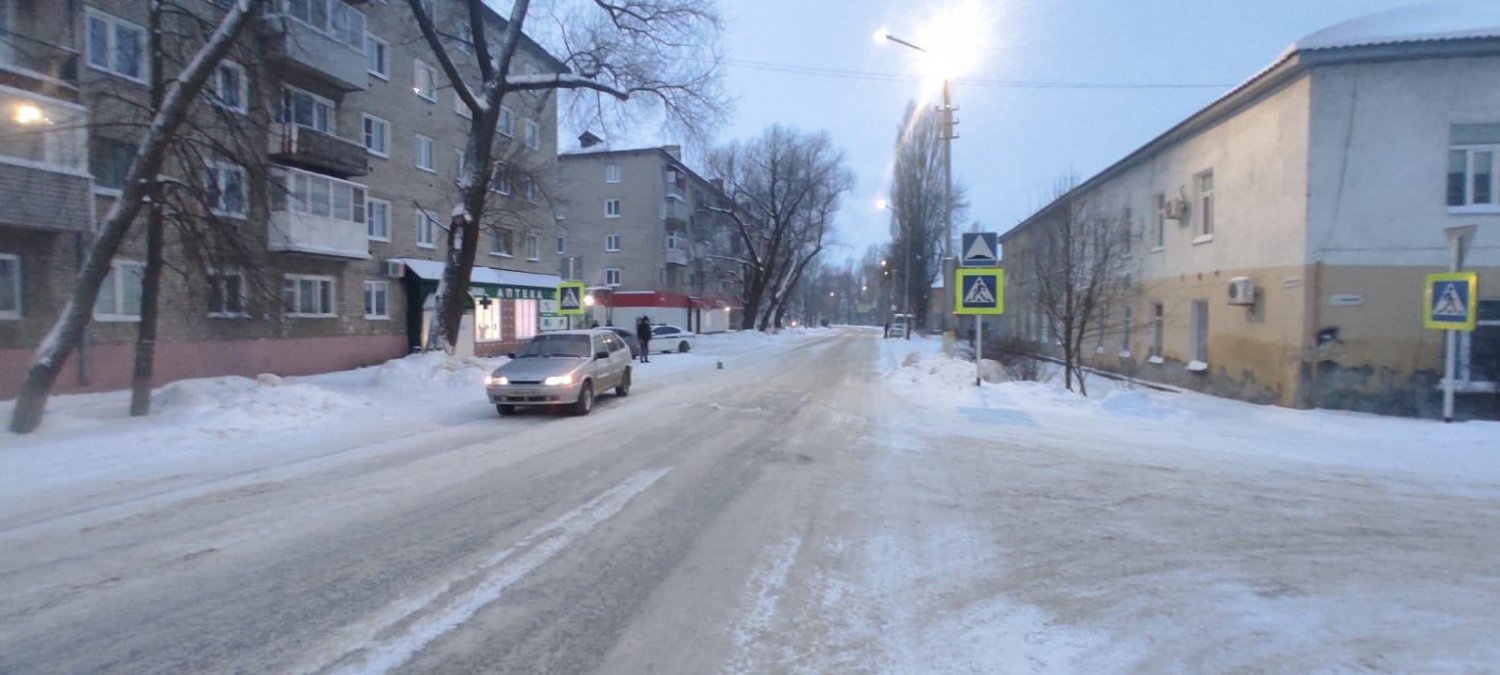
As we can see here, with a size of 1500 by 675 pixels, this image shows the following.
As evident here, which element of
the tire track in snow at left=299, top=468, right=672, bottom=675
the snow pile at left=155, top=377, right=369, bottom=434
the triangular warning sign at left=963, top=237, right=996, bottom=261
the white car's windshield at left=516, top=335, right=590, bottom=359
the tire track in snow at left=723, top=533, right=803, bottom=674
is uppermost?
the triangular warning sign at left=963, top=237, right=996, bottom=261

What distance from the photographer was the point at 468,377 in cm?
1838

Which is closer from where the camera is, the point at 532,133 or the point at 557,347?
the point at 557,347

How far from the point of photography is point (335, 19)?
23.8 meters

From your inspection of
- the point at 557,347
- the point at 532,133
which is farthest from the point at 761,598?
the point at 532,133

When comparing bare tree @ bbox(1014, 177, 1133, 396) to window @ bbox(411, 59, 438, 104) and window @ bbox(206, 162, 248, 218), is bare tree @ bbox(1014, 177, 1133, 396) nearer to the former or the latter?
window @ bbox(206, 162, 248, 218)

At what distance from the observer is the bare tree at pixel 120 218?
35.0ft

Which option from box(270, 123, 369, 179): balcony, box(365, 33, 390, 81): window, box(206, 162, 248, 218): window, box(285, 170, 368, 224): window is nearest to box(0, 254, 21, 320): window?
box(206, 162, 248, 218): window

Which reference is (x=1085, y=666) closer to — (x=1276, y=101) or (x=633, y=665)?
(x=633, y=665)

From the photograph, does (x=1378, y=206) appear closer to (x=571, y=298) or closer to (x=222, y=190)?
(x=571, y=298)

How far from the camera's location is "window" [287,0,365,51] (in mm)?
22047

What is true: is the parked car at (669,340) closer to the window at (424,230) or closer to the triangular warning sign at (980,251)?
the window at (424,230)

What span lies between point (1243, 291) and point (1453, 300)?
368 cm

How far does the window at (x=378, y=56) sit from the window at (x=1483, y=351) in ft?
94.6

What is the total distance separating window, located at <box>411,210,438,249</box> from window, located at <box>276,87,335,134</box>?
185 inches
